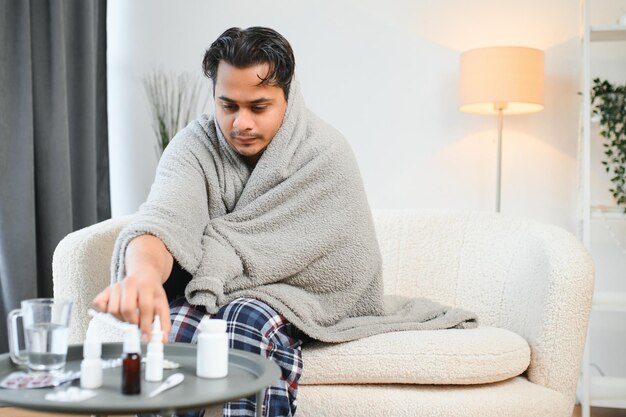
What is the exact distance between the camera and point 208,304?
1.40 metres

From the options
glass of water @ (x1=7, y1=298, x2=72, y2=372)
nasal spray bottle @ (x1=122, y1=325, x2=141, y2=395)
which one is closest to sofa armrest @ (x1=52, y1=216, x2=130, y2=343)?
glass of water @ (x1=7, y1=298, x2=72, y2=372)

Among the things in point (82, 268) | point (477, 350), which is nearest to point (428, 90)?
point (477, 350)

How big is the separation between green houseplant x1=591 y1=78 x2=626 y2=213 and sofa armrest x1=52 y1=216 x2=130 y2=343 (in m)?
1.70

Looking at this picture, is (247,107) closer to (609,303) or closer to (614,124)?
(609,303)

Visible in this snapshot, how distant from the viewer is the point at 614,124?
2631 mm

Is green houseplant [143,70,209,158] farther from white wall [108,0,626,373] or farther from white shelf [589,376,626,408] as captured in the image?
white shelf [589,376,626,408]

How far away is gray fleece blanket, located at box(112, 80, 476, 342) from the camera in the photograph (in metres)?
1.53

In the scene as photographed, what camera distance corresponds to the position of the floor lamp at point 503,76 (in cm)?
261

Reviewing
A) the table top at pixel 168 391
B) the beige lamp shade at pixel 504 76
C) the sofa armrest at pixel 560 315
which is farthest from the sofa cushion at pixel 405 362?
the beige lamp shade at pixel 504 76

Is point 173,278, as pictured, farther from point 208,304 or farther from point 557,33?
point 557,33

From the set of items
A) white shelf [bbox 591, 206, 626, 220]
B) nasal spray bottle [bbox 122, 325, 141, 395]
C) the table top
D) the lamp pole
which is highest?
the lamp pole

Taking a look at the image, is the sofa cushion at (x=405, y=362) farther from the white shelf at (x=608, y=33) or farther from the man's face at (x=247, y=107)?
the white shelf at (x=608, y=33)

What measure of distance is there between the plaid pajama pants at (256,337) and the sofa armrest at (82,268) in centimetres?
26

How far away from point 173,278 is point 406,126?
167 cm
